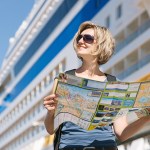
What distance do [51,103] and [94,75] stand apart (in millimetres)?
362

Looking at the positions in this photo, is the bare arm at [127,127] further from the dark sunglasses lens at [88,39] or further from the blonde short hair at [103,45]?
the dark sunglasses lens at [88,39]

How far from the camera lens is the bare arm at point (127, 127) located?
10.8 ft

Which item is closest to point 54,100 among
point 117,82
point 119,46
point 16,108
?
point 117,82

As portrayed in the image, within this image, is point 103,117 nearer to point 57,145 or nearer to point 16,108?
point 57,145

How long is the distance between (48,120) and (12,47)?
4526 cm

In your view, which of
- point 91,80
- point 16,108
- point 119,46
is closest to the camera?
point 91,80

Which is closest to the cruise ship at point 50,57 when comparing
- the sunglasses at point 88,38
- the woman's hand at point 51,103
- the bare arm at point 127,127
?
the bare arm at point 127,127

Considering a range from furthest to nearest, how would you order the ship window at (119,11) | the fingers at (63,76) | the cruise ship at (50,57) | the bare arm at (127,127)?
1. the ship window at (119,11)
2. the cruise ship at (50,57)
3. the bare arm at (127,127)
4. the fingers at (63,76)

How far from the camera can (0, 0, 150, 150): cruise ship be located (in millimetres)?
24219

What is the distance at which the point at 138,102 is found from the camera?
327cm

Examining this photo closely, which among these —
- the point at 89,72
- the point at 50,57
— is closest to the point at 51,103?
the point at 89,72

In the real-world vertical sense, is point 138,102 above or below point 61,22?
below

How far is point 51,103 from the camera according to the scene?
3139 millimetres

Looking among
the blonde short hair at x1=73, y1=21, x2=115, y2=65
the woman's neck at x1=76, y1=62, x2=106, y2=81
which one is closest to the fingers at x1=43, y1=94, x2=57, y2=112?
the woman's neck at x1=76, y1=62, x2=106, y2=81
